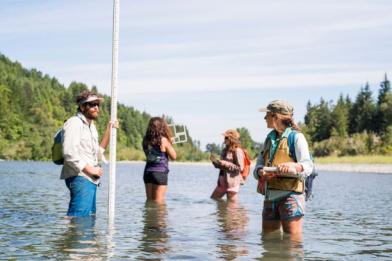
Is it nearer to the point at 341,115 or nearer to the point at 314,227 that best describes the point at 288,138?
the point at 314,227

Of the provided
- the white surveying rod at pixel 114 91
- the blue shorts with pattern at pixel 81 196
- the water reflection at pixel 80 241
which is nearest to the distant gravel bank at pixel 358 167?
the water reflection at pixel 80 241

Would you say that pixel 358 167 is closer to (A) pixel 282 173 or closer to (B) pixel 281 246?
(B) pixel 281 246

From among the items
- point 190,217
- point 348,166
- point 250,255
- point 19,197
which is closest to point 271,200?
point 250,255

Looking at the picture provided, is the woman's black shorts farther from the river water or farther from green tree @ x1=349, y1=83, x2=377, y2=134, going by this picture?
green tree @ x1=349, y1=83, x2=377, y2=134

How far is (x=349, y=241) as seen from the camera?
38.0 ft

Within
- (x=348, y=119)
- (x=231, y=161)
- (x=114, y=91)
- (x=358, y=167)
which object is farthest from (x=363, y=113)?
(x=114, y=91)

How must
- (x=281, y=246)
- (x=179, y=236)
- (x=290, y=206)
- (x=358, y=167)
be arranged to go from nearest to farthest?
(x=290, y=206)
(x=281, y=246)
(x=179, y=236)
(x=358, y=167)

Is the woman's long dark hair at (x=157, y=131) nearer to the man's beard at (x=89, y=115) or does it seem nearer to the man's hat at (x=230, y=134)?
the man's hat at (x=230, y=134)

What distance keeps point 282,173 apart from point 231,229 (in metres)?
4.22

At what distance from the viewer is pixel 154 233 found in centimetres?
1148

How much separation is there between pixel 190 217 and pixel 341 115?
14569 cm

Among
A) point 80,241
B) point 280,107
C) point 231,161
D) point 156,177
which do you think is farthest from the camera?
point 231,161

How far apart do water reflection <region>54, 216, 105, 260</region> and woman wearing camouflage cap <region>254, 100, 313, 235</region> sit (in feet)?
7.71

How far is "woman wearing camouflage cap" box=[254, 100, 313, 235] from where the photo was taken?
8.75 m
